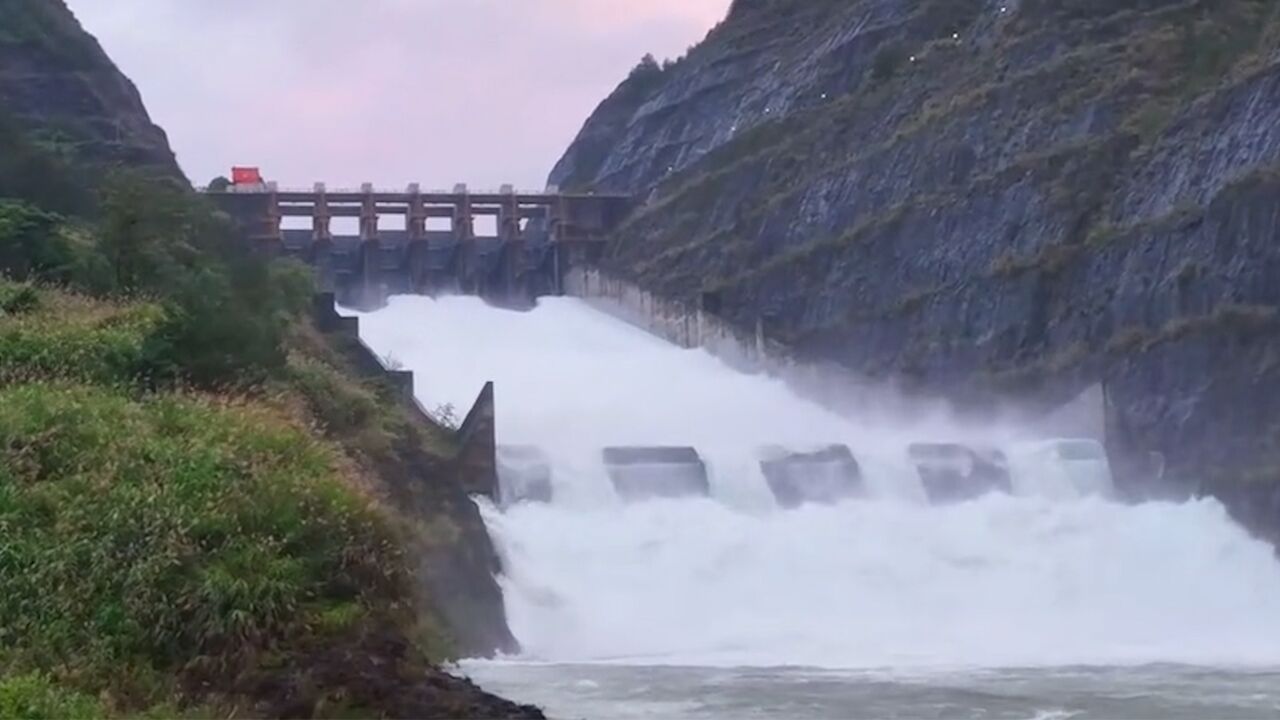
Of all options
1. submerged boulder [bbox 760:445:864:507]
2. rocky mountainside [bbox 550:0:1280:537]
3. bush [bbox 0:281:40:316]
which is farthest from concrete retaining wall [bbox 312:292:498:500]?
rocky mountainside [bbox 550:0:1280:537]

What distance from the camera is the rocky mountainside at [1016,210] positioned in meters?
44.3

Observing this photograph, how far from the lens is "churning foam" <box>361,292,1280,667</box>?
33.7m

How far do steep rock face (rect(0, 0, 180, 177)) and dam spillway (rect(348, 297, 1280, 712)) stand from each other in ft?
82.3

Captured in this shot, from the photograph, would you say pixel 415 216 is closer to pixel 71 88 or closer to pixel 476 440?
pixel 71 88

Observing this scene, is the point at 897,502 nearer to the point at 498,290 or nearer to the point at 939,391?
the point at 939,391

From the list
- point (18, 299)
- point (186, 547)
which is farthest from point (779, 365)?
point (186, 547)

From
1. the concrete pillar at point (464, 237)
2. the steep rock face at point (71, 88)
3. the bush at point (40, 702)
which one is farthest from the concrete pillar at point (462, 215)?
the bush at point (40, 702)

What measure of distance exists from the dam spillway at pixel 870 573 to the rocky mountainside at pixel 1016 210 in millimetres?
2934

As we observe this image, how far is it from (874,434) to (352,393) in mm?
22010

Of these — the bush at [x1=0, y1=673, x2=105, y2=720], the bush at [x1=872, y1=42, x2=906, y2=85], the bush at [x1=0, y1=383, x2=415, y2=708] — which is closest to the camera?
the bush at [x1=0, y1=673, x2=105, y2=720]

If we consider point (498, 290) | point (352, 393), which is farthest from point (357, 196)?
point (352, 393)

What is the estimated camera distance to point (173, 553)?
15.1m

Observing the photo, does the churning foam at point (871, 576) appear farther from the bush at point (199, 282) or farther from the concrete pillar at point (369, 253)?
the concrete pillar at point (369, 253)

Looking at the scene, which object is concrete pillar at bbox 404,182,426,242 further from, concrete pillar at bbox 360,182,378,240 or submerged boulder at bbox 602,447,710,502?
submerged boulder at bbox 602,447,710,502
